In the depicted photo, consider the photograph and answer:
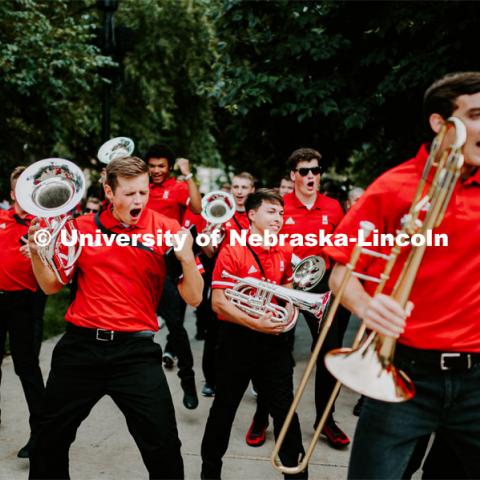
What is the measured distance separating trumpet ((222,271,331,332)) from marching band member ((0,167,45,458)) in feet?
4.99

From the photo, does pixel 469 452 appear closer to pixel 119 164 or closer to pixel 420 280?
pixel 420 280

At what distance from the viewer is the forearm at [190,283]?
309 centimetres

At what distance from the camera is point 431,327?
92.2 inches

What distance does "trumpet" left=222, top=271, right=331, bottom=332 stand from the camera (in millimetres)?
3787

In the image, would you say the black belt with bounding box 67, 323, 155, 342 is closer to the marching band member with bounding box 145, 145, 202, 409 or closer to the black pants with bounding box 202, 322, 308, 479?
the black pants with bounding box 202, 322, 308, 479

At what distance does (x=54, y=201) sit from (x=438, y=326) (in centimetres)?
198

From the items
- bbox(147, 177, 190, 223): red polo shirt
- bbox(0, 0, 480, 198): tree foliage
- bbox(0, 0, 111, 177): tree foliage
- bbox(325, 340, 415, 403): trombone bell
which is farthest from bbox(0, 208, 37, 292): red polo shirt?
bbox(0, 0, 111, 177): tree foliage

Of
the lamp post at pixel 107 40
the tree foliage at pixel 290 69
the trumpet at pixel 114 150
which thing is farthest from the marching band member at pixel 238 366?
the lamp post at pixel 107 40

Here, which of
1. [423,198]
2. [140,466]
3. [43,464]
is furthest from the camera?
[140,466]

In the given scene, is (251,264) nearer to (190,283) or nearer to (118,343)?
(190,283)

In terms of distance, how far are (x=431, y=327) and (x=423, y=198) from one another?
0.51m

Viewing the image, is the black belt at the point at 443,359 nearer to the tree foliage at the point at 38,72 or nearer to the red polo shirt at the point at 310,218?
the red polo shirt at the point at 310,218

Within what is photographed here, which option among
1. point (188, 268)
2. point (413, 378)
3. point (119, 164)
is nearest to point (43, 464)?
point (188, 268)

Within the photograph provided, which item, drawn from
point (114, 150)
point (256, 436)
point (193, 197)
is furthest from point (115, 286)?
point (193, 197)
